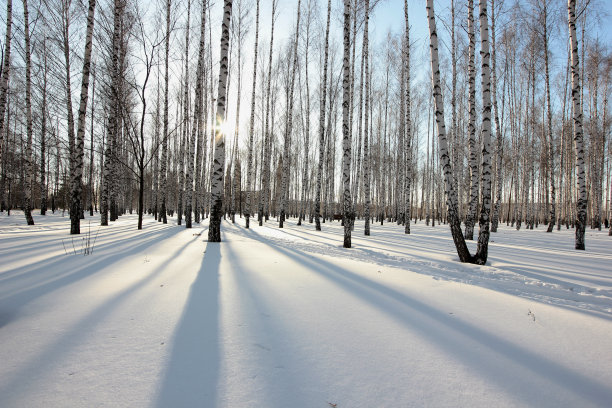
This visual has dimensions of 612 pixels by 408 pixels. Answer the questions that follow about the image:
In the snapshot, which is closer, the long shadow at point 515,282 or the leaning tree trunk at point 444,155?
the long shadow at point 515,282

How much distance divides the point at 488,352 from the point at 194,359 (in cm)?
186

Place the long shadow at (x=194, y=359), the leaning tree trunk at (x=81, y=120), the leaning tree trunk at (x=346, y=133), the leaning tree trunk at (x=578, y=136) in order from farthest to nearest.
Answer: the leaning tree trunk at (x=578, y=136)
the leaning tree trunk at (x=81, y=120)
the leaning tree trunk at (x=346, y=133)
the long shadow at (x=194, y=359)

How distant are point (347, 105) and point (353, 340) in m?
6.50

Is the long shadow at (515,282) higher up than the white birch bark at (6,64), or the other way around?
the white birch bark at (6,64)

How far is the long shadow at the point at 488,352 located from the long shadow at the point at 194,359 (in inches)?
57.8

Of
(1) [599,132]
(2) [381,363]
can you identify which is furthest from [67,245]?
(1) [599,132]

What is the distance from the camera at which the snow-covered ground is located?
125 cm

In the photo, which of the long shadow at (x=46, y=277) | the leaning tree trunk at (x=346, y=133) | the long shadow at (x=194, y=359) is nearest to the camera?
the long shadow at (x=194, y=359)

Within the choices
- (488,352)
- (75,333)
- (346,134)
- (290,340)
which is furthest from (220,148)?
(488,352)

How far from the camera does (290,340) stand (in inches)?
69.4

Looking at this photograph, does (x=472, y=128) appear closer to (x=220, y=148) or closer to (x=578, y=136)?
(x=578, y=136)

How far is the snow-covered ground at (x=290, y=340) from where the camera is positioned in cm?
125

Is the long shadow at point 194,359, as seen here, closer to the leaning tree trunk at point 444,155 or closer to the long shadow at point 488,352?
Result: the long shadow at point 488,352

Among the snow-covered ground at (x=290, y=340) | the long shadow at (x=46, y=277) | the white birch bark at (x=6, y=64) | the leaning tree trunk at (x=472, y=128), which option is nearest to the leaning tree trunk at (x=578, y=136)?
the leaning tree trunk at (x=472, y=128)
